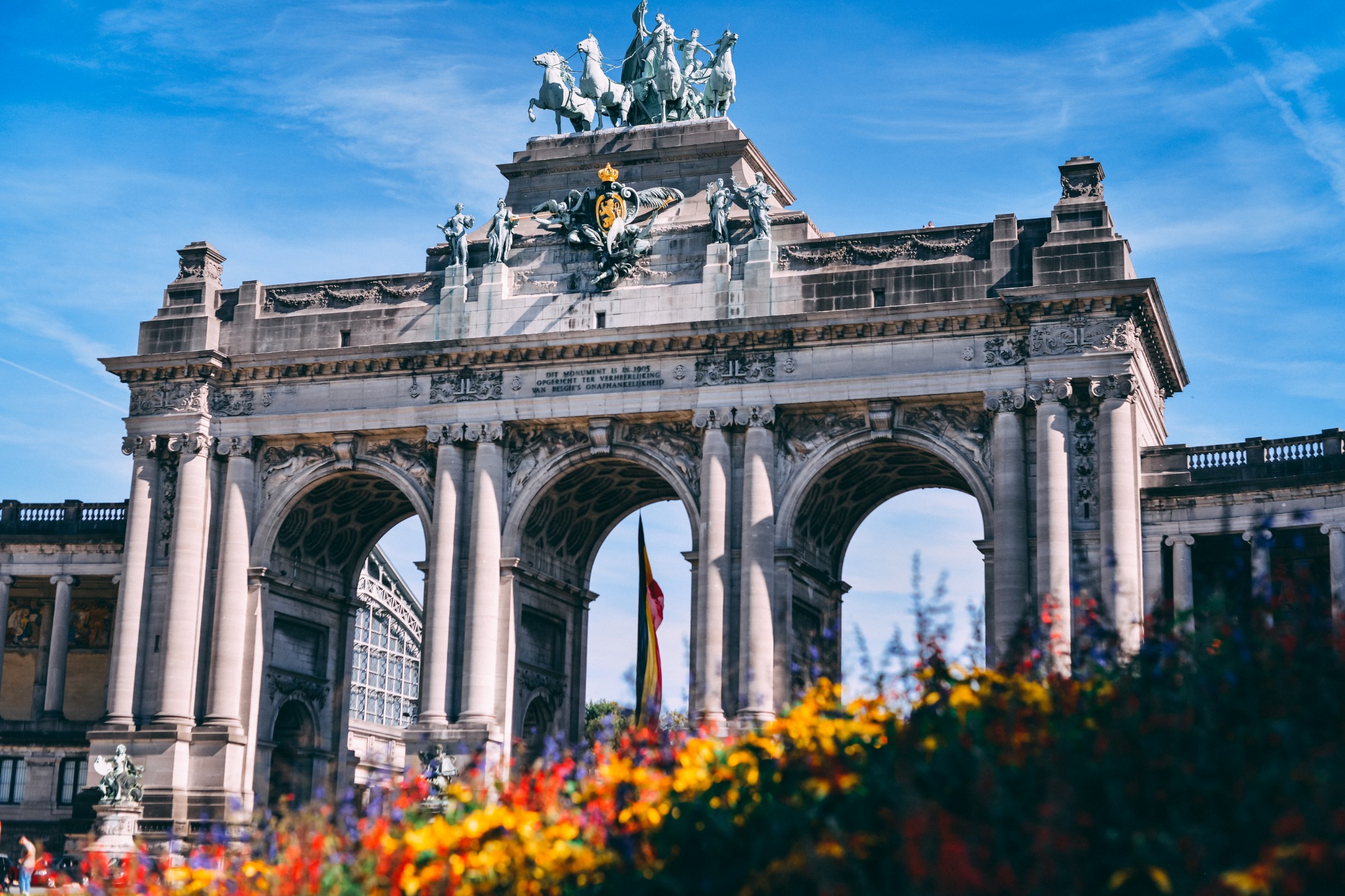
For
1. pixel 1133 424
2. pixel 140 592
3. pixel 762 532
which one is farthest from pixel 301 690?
pixel 1133 424

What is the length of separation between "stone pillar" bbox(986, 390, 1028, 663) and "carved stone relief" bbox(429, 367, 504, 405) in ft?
49.4

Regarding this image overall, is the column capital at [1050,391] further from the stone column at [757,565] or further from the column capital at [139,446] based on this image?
the column capital at [139,446]

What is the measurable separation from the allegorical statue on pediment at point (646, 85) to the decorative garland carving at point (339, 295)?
24.6 ft

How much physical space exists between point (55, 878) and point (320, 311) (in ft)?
106

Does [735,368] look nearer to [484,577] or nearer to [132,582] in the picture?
[484,577]

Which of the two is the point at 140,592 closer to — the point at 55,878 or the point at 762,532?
the point at 762,532

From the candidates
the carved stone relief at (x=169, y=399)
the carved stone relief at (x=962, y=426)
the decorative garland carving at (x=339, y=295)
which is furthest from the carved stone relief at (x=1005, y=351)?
the carved stone relief at (x=169, y=399)

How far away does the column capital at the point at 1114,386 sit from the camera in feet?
151

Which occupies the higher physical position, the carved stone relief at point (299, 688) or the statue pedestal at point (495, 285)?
the statue pedestal at point (495, 285)

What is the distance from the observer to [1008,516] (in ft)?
154

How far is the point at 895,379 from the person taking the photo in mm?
48656

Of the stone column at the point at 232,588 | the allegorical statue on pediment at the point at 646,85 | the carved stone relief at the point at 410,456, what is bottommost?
the stone column at the point at 232,588

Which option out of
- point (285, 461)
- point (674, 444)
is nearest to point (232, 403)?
point (285, 461)

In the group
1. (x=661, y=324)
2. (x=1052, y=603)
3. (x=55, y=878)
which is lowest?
(x=55, y=878)
